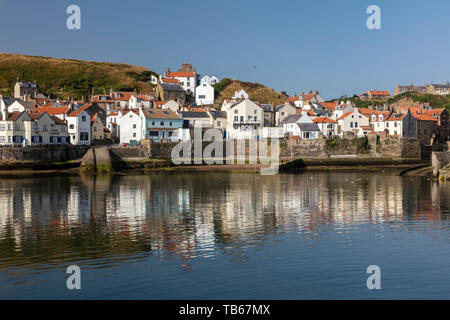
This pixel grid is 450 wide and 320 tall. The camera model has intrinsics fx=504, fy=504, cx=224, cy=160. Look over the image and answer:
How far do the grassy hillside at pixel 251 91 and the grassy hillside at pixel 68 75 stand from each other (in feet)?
55.8

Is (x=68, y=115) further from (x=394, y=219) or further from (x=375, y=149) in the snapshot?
(x=394, y=219)

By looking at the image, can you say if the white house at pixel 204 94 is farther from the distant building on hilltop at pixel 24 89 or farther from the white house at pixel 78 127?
the white house at pixel 78 127

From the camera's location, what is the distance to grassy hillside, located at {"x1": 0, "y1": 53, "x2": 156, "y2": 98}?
113750mm

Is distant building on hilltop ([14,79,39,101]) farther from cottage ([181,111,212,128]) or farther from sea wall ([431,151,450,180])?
sea wall ([431,151,450,180])

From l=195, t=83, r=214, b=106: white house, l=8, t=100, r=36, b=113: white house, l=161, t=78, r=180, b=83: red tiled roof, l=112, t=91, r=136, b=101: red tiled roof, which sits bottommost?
l=8, t=100, r=36, b=113: white house

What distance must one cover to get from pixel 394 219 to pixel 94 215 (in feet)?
60.2

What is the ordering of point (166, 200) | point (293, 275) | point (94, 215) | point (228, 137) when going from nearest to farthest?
point (293, 275), point (94, 215), point (166, 200), point (228, 137)

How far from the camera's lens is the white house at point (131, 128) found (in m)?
76.9

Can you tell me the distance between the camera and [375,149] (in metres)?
77.9

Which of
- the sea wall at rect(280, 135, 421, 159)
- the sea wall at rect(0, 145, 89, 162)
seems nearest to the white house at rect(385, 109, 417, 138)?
the sea wall at rect(280, 135, 421, 159)

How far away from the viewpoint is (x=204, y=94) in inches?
4412

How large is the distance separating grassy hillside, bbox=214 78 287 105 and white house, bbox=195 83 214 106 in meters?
3.24

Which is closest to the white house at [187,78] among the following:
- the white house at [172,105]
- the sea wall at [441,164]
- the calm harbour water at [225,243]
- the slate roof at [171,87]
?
the slate roof at [171,87]

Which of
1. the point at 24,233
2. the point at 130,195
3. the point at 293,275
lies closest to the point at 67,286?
the point at 293,275
